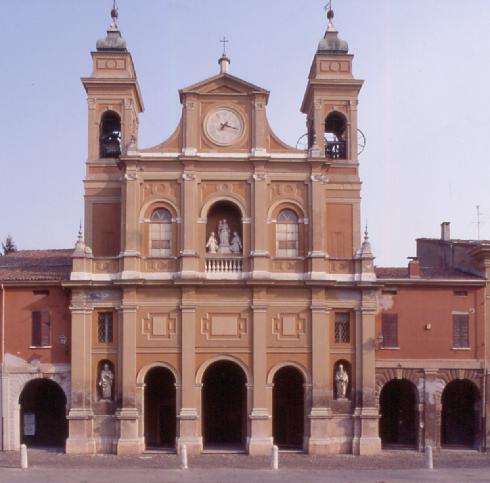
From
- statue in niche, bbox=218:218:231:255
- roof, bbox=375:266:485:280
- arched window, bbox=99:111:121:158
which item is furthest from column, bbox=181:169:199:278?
roof, bbox=375:266:485:280

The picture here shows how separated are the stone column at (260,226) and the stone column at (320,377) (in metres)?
2.37

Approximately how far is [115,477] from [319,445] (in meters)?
9.38

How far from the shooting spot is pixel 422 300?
1549 inches

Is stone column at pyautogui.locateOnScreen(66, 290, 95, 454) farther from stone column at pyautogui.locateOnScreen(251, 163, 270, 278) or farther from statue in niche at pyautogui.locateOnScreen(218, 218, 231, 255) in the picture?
stone column at pyautogui.locateOnScreen(251, 163, 270, 278)

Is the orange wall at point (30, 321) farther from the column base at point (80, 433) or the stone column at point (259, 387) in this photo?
the stone column at point (259, 387)

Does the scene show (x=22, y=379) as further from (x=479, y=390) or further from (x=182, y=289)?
(x=479, y=390)

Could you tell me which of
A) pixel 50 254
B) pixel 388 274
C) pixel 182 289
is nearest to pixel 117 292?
pixel 182 289

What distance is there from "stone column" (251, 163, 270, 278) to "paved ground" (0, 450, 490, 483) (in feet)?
24.7

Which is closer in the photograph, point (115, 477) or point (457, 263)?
point (115, 477)

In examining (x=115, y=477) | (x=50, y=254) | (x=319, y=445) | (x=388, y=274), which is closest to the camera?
(x=115, y=477)

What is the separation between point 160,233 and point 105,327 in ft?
14.7

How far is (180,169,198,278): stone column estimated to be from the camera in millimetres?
38000

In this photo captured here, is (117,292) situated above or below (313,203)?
below

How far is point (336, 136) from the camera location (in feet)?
137
